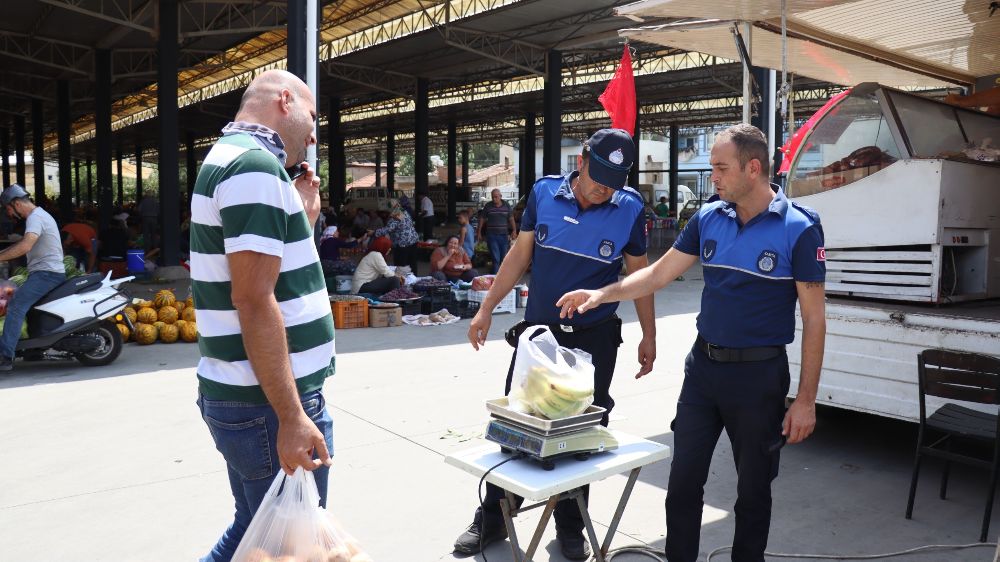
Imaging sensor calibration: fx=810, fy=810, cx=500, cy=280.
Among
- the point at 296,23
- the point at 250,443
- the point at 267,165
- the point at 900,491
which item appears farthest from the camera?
the point at 296,23

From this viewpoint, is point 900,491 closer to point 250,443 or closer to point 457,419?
point 457,419

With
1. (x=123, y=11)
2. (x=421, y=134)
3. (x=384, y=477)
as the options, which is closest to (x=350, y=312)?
(x=384, y=477)

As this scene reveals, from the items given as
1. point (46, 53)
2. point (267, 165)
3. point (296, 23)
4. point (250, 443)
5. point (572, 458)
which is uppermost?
point (46, 53)

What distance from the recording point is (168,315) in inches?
382

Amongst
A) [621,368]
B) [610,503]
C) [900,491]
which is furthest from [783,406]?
[621,368]

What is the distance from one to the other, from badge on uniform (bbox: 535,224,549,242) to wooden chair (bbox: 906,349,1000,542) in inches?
90.4

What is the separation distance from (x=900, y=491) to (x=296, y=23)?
326 inches

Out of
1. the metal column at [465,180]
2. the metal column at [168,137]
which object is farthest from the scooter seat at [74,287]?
the metal column at [465,180]

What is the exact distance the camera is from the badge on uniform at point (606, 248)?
3.96 metres

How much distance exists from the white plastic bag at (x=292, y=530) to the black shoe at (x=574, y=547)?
1748 mm

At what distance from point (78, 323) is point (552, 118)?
14.9 metres

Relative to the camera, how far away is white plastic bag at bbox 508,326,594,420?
3045mm

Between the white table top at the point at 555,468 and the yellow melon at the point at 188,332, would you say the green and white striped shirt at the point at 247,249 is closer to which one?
the white table top at the point at 555,468

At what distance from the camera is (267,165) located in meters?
2.29
